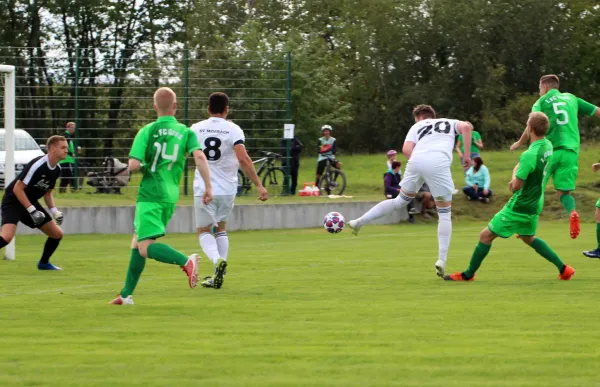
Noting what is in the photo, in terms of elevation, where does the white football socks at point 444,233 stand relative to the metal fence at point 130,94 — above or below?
below

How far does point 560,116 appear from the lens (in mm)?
14430

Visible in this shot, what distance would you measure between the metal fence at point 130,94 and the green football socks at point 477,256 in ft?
45.9

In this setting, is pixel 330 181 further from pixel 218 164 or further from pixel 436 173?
pixel 218 164

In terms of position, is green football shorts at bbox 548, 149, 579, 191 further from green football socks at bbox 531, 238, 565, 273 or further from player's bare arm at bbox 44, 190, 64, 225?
player's bare arm at bbox 44, 190, 64, 225

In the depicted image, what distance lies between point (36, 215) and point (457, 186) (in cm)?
1837

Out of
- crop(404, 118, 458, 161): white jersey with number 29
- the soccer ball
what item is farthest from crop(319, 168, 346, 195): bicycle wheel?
crop(404, 118, 458, 161): white jersey with number 29

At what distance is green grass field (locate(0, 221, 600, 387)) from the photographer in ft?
20.1

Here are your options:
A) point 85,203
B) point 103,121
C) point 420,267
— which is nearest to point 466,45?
point 103,121

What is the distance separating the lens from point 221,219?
11648 mm

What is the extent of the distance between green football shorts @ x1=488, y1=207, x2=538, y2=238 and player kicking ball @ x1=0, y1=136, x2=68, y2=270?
5.22m

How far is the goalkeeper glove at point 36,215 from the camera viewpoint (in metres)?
13.2

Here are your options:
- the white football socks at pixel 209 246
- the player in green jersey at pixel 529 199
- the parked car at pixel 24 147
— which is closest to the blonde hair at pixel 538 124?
the player in green jersey at pixel 529 199

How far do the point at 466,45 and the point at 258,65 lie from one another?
2011cm

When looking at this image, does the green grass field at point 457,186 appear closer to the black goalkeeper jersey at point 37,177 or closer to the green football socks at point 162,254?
the black goalkeeper jersey at point 37,177
